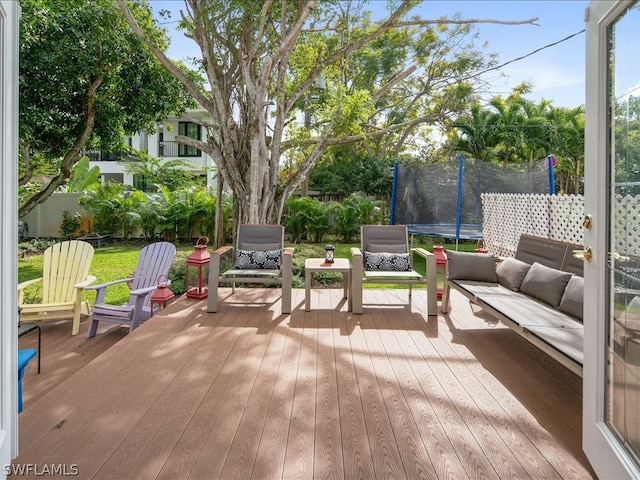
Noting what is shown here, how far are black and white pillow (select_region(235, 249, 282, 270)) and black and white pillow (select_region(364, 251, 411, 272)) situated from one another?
1.20 metres

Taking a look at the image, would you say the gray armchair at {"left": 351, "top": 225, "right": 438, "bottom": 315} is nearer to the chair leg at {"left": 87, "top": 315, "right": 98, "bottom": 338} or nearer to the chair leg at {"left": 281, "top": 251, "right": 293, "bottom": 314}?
the chair leg at {"left": 281, "top": 251, "right": 293, "bottom": 314}

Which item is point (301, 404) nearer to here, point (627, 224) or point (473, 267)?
point (627, 224)

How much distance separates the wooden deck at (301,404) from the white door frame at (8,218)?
1.08ft

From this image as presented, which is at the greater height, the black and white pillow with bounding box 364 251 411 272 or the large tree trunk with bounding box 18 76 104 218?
the large tree trunk with bounding box 18 76 104 218

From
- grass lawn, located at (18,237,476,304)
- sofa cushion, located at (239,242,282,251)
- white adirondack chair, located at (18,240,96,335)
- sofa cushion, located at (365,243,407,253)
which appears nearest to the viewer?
white adirondack chair, located at (18,240,96,335)

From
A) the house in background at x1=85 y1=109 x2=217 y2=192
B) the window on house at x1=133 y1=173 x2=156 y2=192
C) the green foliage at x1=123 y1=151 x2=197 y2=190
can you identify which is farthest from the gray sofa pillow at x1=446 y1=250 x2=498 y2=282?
the house in background at x1=85 y1=109 x2=217 y2=192

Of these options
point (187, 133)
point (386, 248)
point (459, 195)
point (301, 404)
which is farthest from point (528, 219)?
point (187, 133)

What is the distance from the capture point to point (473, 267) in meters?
4.80

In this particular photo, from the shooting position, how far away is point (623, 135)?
185 centimetres

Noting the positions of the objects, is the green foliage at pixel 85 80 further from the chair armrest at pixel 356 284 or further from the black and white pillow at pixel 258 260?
the chair armrest at pixel 356 284

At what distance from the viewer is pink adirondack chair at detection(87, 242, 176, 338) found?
4.27 meters

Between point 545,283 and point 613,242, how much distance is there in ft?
7.04

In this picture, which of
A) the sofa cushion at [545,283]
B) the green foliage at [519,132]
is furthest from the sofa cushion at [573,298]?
the green foliage at [519,132]

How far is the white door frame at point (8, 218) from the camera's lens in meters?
1.84
